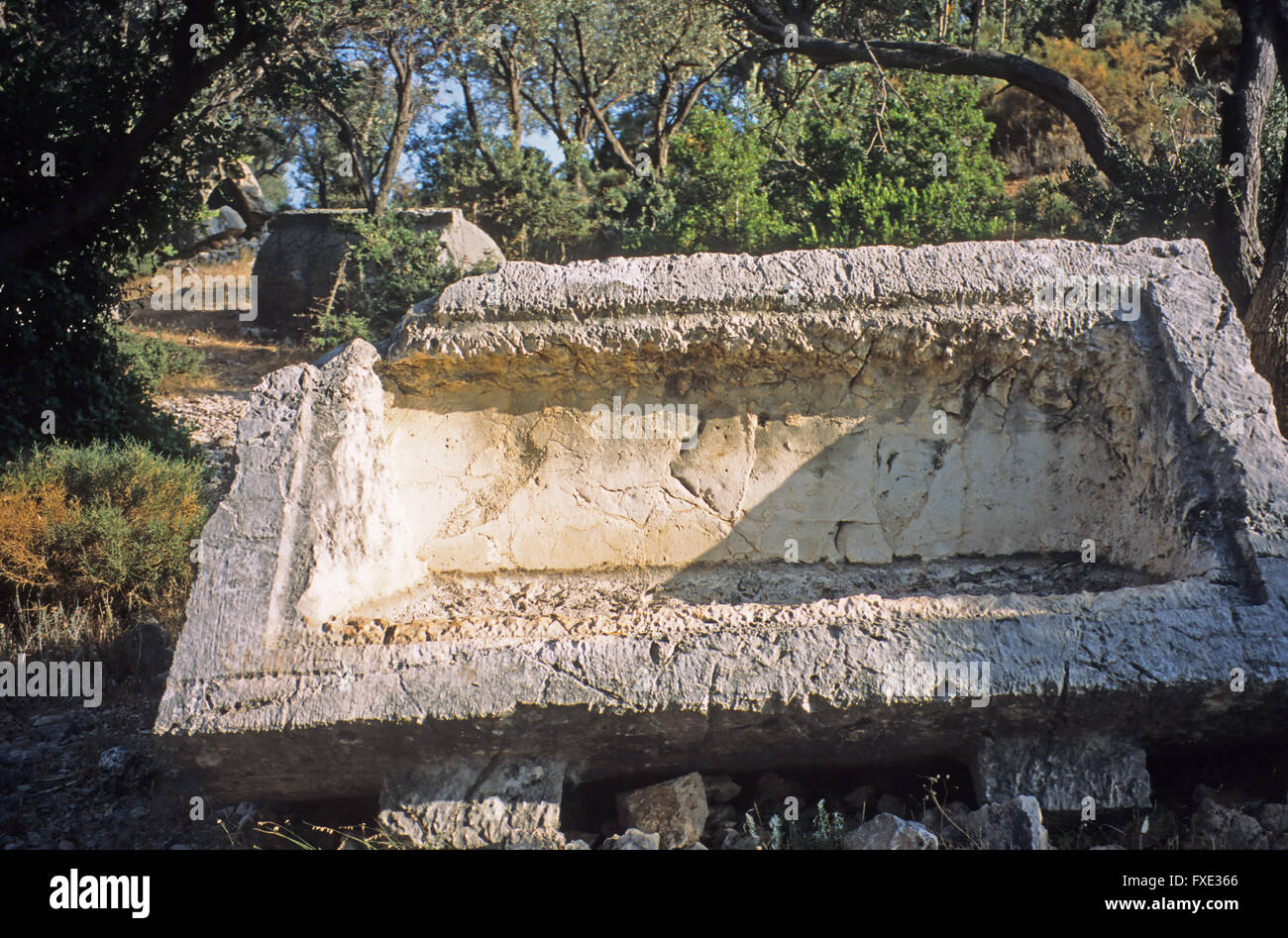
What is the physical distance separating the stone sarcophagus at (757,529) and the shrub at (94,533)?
182cm

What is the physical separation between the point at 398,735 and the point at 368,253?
8215 mm

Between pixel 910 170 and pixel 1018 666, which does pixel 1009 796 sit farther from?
pixel 910 170

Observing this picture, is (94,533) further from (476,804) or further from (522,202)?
(522,202)

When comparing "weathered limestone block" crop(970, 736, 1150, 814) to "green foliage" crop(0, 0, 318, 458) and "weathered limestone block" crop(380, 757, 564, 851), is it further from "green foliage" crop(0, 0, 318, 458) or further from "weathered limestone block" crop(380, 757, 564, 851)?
"green foliage" crop(0, 0, 318, 458)

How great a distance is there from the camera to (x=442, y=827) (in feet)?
10.7

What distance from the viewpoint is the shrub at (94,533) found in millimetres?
5215

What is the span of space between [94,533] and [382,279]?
563 cm

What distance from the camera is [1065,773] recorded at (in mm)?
3176

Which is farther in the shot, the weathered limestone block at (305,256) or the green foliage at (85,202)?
the weathered limestone block at (305,256)

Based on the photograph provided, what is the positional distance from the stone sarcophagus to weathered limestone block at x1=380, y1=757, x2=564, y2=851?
0.26ft

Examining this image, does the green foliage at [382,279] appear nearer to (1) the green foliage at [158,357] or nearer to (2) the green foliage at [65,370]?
(1) the green foliage at [158,357]


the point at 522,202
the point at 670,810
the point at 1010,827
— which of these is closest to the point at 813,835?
the point at 670,810

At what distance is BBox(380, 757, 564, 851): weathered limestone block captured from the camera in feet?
10.7

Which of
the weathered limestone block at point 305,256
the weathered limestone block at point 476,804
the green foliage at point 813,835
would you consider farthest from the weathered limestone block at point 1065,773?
the weathered limestone block at point 305,256
